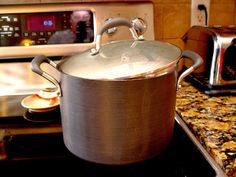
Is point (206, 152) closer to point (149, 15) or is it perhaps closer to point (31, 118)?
point (31, 118)

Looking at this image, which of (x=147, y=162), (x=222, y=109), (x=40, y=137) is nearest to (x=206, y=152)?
(x=147, y=162)

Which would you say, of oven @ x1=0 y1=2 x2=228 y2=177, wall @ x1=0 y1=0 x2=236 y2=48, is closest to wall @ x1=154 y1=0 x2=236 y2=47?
wall @ x1=0 y1=0 x2=236 y2=48

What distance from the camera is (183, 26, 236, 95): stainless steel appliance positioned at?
0.88 meters

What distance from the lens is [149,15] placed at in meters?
0.98

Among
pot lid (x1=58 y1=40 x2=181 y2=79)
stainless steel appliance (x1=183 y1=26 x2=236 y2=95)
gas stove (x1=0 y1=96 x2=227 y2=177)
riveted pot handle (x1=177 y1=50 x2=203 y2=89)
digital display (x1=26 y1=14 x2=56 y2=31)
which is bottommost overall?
gas stove (x1=0 y1=96 x2=227 y2=177)

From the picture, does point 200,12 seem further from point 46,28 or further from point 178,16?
point 46,28

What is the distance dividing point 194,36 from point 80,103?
673 millimetres

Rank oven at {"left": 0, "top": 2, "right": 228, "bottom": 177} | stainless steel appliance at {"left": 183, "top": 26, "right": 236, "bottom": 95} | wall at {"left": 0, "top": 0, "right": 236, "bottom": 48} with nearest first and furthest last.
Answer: oven at {"left": 0, "top": 2, "right": 228, "bottom": 177}
stainless steel appliance at {"left": 183, "top": 26, "right": 236, "bottom": 95}
wall at {"left": 0, "top": 0, "right": 236, "bottom": 48}

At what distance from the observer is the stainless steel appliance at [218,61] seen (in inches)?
34.8

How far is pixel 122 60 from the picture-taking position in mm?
567

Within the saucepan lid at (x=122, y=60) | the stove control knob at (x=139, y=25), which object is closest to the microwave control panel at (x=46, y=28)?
the stove control knob at (x=139, y=25)

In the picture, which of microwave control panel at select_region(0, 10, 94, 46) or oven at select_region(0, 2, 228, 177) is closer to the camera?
oven at select_region(0, 2, 228, 177)

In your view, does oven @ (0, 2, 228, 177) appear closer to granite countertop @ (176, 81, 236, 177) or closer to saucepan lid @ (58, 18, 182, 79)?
granite countertop @ (176, 81, 236, 177)

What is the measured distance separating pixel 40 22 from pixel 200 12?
0.64 meters
